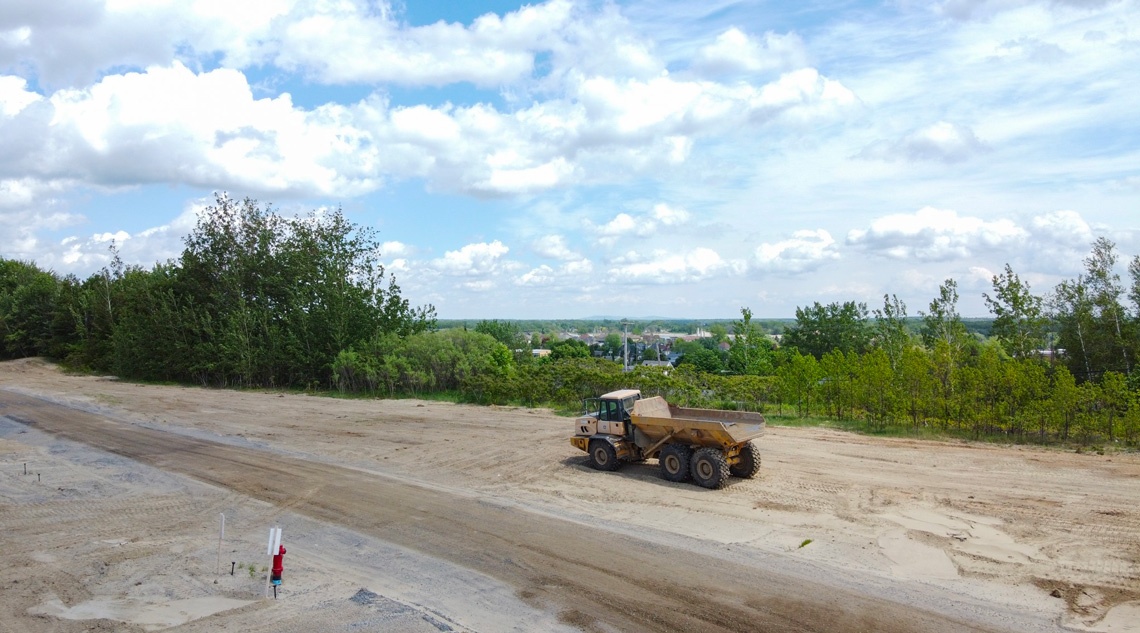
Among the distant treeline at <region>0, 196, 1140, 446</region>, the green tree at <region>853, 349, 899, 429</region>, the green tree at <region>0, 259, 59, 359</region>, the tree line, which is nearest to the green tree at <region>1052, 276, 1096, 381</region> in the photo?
the distant treeline at <region>0, 196, 1140, 446</region>

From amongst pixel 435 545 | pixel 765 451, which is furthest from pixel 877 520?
pixel 435 545

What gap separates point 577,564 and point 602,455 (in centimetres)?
621

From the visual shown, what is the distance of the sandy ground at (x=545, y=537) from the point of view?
29.9ft

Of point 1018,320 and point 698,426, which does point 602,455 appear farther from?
point 1018,320

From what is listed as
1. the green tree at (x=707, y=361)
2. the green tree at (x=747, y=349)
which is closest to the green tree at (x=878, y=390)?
the green tree at (x=747, y=349)

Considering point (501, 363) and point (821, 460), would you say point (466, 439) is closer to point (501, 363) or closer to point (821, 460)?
point (821, 460)

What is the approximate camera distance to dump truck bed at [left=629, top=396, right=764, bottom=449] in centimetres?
1491

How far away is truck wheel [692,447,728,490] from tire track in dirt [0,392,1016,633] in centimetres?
355

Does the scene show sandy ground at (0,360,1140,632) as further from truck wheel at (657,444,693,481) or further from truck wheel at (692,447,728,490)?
truck wheel at (657,444,693,481)

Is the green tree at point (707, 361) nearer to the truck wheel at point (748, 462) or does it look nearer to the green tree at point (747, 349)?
the green tree at point (747, 349)

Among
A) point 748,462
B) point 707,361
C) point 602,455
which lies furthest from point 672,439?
point 707,361

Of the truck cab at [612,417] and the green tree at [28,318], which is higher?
the green tree at [28,318]

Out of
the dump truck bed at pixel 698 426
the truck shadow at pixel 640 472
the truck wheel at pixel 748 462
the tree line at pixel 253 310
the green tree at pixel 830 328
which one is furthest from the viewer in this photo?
the green tree at pixel 830 328

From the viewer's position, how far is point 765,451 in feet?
61.5
